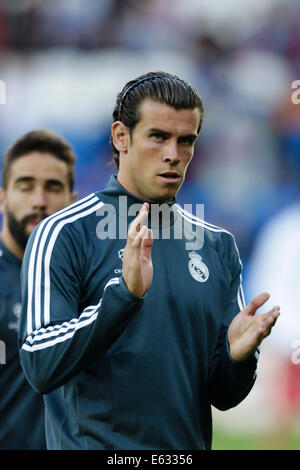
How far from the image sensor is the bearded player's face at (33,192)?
13.8ft

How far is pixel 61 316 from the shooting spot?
2723mm

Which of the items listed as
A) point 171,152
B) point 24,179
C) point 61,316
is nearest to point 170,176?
point 171,152

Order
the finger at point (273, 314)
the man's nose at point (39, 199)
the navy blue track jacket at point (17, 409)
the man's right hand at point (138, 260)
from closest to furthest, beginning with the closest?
the man's right hand at point (138, 260) < the finger at point (273, 314) < the navy blue track jacket at point (17, 409) < the man's nose at point (39, 199)

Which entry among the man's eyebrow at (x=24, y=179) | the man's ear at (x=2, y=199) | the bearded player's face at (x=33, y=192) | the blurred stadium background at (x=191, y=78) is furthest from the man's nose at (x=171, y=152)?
the blurred stadium background at (x=191, y=78)

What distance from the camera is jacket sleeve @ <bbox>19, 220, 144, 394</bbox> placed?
8.59 ft

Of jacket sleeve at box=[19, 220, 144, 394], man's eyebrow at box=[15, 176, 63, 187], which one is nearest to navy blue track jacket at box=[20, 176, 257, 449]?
jacket sleeve at box=[19, 220, 144, 394]

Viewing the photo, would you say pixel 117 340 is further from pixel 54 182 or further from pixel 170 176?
pixel 54 182

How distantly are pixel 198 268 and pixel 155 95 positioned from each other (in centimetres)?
66

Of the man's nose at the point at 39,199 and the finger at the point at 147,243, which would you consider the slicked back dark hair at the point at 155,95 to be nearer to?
the finger at the point at 147,243

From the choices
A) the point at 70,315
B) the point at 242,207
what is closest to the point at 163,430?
the point at 70,315

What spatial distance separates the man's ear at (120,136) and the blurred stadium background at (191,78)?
5624mm

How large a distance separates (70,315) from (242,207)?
6.42 m

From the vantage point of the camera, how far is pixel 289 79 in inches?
372

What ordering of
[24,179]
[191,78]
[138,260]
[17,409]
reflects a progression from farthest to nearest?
[191,78] → [24,179] → [17,409] → [138,260]
